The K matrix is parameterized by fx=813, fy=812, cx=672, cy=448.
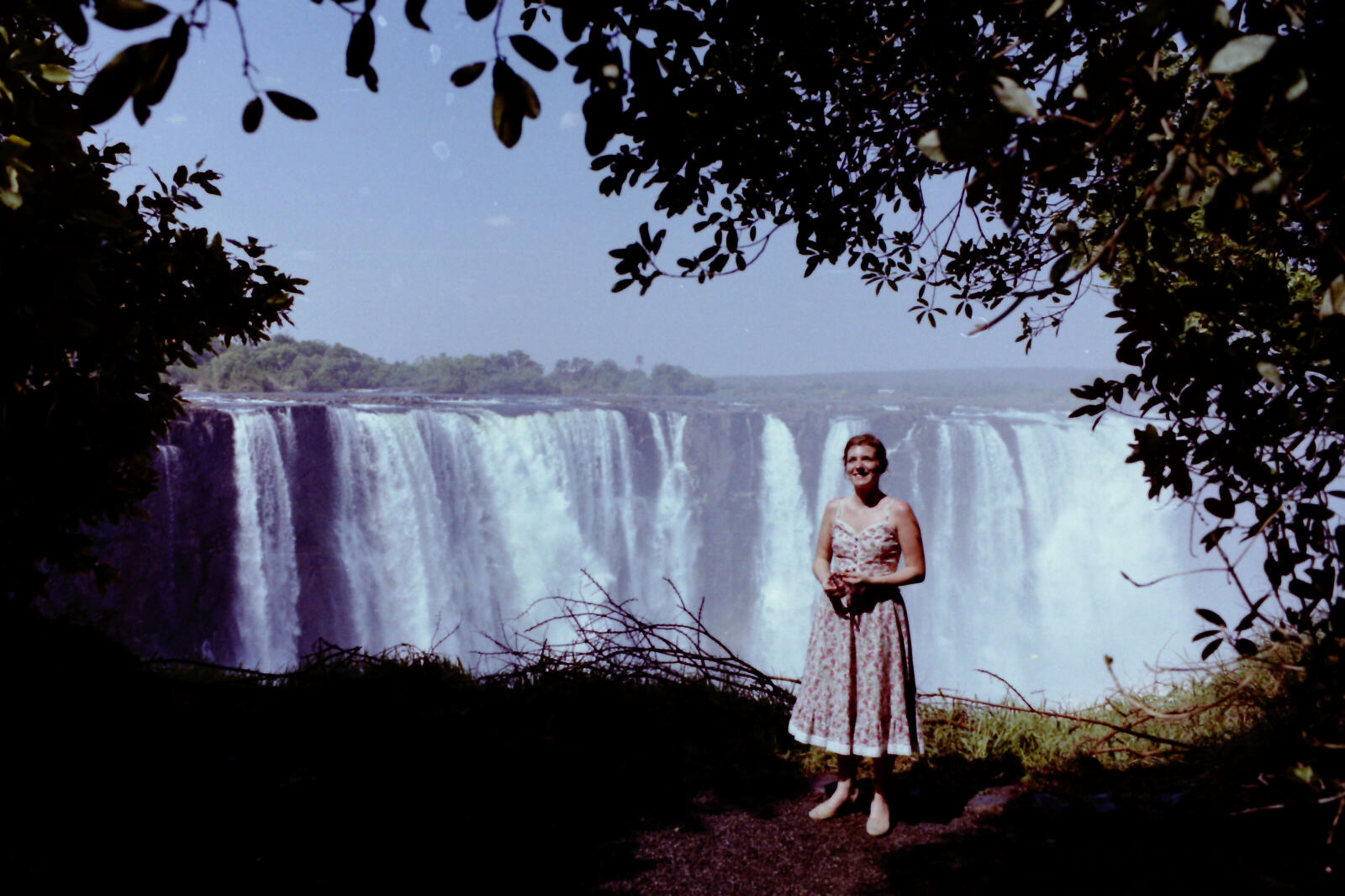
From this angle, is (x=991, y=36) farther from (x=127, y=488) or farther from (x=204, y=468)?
(x=204, y=468)

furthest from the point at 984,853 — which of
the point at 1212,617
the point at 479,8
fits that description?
the point at 479,8

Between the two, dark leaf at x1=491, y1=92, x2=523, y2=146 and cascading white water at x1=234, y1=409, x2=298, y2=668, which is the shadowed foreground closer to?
dark leaf at x1=491, y1=92, x2=523, y2=146

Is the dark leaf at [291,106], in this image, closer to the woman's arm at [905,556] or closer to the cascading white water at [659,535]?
the woman's arm at [905,556]

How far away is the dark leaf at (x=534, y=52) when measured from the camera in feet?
4.05

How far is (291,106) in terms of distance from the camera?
3.99 ft

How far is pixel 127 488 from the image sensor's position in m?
4.40

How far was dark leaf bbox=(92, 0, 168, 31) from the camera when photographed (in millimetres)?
1043

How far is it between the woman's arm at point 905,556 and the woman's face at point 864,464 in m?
0.15

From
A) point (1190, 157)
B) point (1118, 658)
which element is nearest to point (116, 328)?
point (1190, 157)

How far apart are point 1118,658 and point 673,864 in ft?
83.4

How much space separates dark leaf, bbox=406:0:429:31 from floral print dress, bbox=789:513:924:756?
8.96 ft

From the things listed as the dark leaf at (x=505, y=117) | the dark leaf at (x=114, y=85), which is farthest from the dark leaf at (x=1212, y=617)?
the dark leaf at (x=114, y=85)

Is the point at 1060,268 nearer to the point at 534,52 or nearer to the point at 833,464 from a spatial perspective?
the point at 534,52

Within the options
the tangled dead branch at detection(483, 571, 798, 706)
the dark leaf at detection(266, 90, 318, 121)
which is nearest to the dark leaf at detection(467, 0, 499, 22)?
the dark leaf at detection(266, 90, 318, 121)
